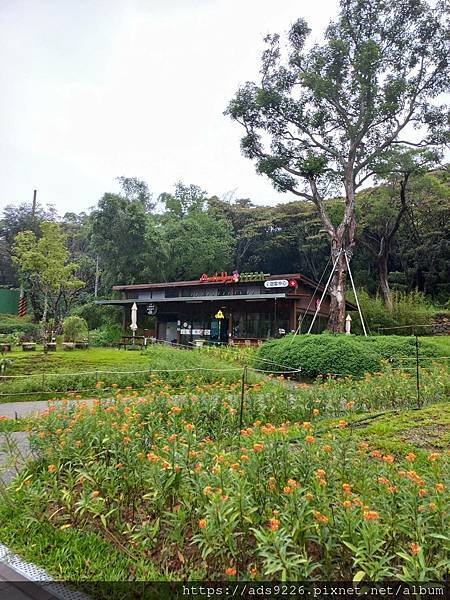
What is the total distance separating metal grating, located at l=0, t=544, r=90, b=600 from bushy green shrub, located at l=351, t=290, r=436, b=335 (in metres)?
14.7

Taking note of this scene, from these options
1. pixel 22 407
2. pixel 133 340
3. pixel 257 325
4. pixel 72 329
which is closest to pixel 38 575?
pixel 22 407

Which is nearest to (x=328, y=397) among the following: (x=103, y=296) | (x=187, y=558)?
(x=187, y=558)

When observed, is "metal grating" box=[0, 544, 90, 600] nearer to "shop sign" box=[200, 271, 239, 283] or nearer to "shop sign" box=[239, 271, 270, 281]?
"shop sign" box=[239, 271, 270, 281]

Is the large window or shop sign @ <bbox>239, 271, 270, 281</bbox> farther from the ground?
shop sign @ <bbox>239, 271, 270, 281</bbox>

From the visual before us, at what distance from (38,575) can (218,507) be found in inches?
38.0

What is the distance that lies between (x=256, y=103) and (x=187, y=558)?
640 inches

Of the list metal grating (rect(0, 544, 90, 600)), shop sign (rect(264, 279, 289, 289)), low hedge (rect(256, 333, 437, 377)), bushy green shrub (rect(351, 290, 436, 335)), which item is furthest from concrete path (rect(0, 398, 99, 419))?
bushy green shrub (rect(351, 290, 436, 335))

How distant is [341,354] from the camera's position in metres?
10.2

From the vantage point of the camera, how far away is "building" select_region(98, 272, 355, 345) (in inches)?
650

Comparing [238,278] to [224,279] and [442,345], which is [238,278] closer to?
[224,279]

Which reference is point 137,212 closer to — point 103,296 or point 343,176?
point 103,296

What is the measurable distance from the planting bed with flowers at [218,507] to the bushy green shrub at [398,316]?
1373 centimetres

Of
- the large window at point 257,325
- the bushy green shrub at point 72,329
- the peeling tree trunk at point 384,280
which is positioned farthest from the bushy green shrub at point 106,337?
the peeling tree trunk at point 384,280

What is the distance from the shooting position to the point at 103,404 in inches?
160
